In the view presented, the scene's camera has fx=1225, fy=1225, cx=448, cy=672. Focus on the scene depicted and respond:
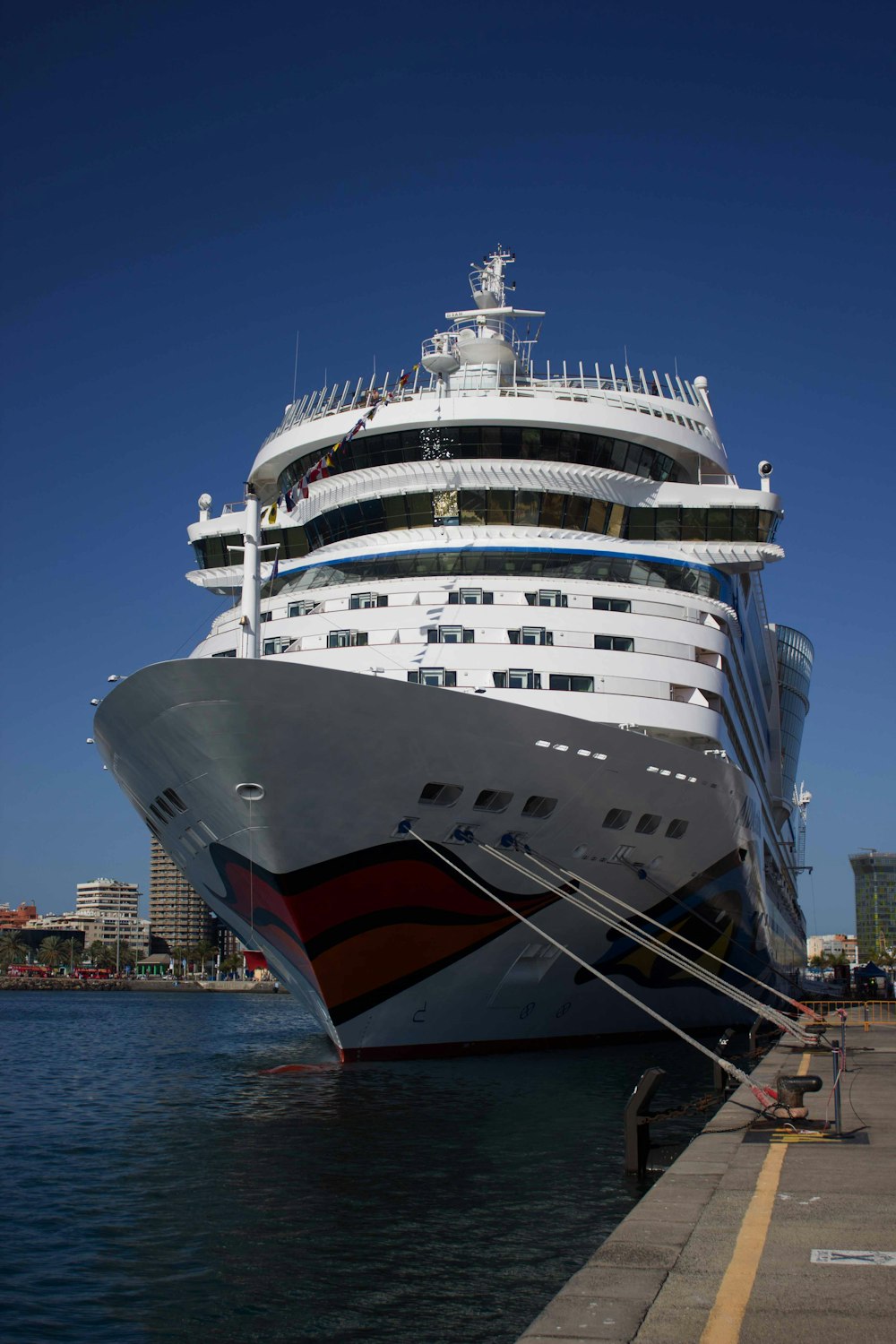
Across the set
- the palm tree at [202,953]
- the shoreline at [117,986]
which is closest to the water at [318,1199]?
the shoreline at [117,986]

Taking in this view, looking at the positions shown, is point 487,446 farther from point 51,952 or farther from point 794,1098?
point 51,952

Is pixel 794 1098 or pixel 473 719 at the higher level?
pixel 473 719

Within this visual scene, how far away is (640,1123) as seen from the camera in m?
10.8

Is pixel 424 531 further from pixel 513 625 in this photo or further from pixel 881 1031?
pixel 881 1031

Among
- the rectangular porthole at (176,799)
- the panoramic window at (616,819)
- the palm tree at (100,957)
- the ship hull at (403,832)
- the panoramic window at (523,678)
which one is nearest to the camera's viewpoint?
the ship hull at (403,832)

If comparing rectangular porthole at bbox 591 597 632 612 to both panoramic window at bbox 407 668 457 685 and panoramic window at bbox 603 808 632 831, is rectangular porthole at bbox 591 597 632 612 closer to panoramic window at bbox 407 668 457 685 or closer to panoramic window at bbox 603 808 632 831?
panoramic window at bbox 407 668 457 685

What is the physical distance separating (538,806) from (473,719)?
199 centimetres

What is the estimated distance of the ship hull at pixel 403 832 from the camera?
15.6 m

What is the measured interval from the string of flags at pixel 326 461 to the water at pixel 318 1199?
873 cm

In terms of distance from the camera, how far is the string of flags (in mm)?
20031

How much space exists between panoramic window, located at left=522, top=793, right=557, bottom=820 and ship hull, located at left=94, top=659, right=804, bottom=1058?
0.06 metres

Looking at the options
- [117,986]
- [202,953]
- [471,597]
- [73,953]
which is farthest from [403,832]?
[73,953]

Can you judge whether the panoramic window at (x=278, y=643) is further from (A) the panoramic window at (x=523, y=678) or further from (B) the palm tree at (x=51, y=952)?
(B) the palm tree at (x=51, y=952)

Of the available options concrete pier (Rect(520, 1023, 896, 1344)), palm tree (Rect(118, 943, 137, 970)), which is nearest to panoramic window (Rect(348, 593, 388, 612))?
concrete pier (Rect(520, 1023, 896, 1344))
